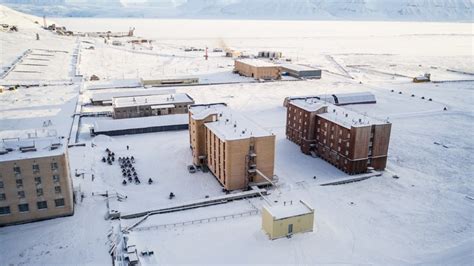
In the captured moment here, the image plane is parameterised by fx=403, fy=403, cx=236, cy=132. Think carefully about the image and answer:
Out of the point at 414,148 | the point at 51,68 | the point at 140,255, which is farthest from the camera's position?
the point at 51,68

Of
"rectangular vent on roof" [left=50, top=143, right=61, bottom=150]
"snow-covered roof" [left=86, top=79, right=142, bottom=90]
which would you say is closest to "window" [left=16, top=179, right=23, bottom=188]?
"rectangular vent on roof" [left=50, top=143, right=61, bottom=150]

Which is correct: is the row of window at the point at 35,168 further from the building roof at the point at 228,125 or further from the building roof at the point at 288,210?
the building roof at the point at 288,210

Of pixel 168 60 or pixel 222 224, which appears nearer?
pixel 222 224

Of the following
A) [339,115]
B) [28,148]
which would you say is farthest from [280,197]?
[28,148]

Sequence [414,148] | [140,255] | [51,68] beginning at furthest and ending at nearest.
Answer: [51,68], [414,148], [140,255]

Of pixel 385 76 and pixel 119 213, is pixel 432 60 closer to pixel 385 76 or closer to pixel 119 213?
pixel 385 76

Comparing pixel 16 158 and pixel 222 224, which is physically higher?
pixel 16 158

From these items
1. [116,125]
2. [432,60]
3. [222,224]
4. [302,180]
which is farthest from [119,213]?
[432,60]

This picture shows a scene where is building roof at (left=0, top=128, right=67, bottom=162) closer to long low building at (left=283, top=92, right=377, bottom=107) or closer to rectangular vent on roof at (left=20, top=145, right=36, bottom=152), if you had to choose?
rectangular vent on roof at (left=20, top=145, right=36, bottom=152)
